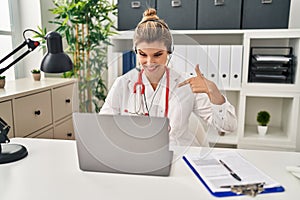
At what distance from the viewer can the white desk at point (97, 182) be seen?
2.58 feet

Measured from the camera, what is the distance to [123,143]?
2.97 ft

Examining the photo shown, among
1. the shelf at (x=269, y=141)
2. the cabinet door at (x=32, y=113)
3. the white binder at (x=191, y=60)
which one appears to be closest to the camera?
the white binder at (x=191, y=60)

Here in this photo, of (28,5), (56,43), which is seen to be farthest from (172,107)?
(28,5)

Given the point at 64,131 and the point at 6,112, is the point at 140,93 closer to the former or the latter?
the point at 6,112

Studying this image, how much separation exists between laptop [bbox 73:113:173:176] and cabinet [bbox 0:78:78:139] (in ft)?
2.58

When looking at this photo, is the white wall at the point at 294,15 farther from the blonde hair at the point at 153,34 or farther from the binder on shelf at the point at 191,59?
the blonde hair at the point at 153,34

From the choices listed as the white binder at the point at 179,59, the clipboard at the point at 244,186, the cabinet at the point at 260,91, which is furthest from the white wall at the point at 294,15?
the clipboard at the point at 244,186

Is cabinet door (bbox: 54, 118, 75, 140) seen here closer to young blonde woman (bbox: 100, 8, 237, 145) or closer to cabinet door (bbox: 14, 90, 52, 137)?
cabinet door (bbox: 14, 90, 52, 137)

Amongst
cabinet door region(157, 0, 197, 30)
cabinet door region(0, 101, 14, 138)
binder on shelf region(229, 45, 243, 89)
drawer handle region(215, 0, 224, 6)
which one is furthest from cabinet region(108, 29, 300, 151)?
cabinet door region(0, 101, 14, 138)

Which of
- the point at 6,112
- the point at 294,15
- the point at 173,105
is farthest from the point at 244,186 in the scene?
the point at 294,15

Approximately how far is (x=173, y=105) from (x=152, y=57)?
0.67 feet

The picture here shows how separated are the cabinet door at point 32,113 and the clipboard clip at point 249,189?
1.48m

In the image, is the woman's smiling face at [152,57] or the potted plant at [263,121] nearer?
the woman's smiling face at [152,57]

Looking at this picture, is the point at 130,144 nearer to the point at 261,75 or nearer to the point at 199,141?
the point at 199,141
